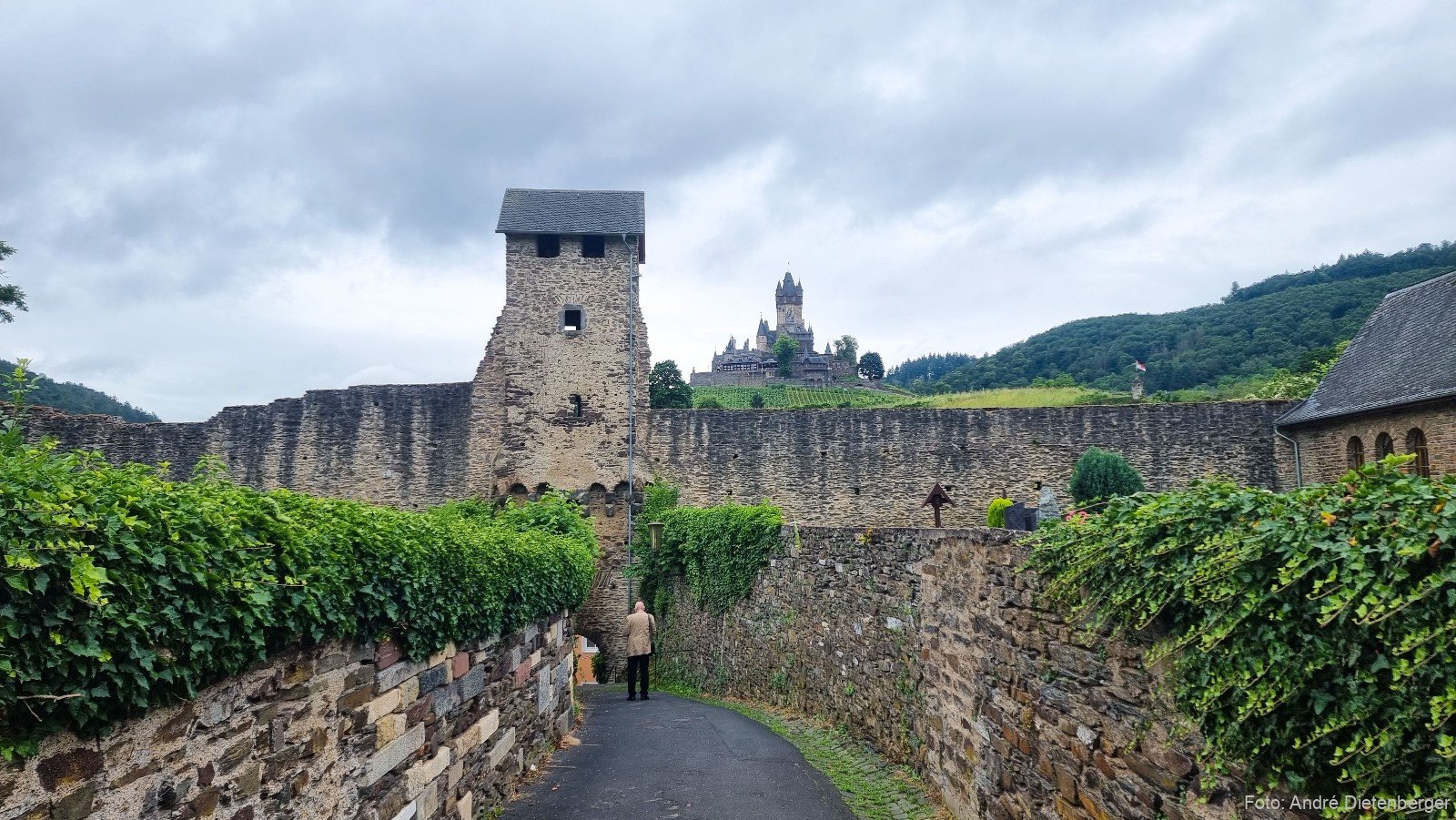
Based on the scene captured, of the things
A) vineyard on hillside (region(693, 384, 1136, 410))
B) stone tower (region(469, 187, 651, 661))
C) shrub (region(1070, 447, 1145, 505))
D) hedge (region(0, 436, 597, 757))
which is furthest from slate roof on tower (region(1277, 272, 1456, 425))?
hedge (region(0, 436, 597, 757))

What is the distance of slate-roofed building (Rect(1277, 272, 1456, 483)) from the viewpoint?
16.2 metres

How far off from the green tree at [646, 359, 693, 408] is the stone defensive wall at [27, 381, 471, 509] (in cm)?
1192

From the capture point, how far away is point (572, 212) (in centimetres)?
2344

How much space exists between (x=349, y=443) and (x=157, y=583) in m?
21.0

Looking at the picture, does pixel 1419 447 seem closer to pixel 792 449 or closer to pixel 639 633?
pixel 792 449

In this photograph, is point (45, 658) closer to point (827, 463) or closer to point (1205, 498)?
point (1205, 498)

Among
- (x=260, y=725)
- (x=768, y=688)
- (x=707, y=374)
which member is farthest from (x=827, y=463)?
(x=707, y=374)

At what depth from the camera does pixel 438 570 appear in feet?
18.3

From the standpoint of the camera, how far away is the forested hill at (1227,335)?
45000mm

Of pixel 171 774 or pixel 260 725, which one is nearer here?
pixel 171 774

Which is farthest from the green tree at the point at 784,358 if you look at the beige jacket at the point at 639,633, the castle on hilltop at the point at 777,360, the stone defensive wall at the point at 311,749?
the stone defensive wall at the point at 311,749

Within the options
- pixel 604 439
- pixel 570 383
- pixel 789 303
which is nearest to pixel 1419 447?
pixel 604 439

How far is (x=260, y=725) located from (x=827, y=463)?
1968 centimetres

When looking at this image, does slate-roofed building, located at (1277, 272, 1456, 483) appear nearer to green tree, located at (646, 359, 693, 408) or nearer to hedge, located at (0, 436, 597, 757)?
hedge, located at (0, 436, 597, 757)
